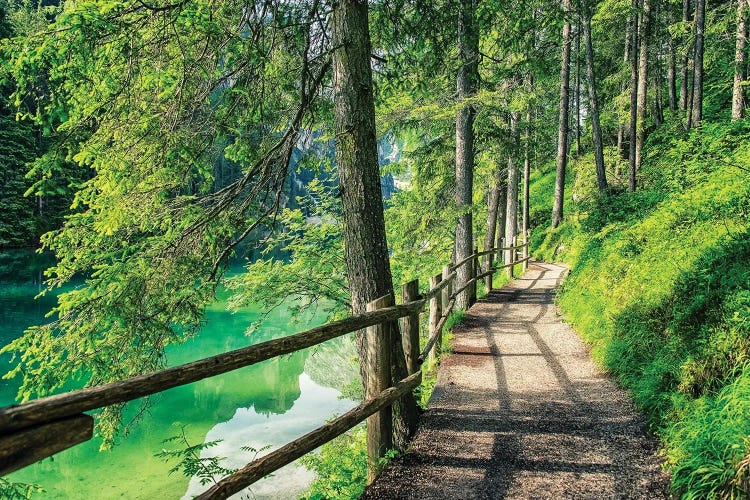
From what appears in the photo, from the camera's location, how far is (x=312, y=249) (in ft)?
34.2

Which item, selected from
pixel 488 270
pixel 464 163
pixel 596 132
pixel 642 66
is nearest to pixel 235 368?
pixel 464 163

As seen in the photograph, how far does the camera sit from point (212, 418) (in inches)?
563

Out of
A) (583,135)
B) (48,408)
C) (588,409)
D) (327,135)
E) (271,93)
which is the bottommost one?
(588,409)

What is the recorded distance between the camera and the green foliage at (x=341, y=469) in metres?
5.08

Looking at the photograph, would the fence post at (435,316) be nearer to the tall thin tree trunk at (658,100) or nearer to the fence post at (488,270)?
the fence post at (488,270)

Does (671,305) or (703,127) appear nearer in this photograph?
(671,305)

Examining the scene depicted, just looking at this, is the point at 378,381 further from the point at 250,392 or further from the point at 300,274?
the point at 250,392

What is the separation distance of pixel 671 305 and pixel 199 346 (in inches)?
737

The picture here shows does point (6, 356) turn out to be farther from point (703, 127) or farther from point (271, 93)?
point (703, 127)

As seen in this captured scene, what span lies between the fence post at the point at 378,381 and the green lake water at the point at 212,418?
6.47 ft

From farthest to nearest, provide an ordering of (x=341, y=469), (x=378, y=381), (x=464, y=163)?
(x=464, y=163) < (x=341, y=469) < (x=378, y=381)

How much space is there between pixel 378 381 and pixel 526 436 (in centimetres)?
168

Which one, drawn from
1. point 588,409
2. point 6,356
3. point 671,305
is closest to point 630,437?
point 588,409

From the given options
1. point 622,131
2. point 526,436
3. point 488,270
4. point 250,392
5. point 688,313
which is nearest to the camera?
point 526,436
